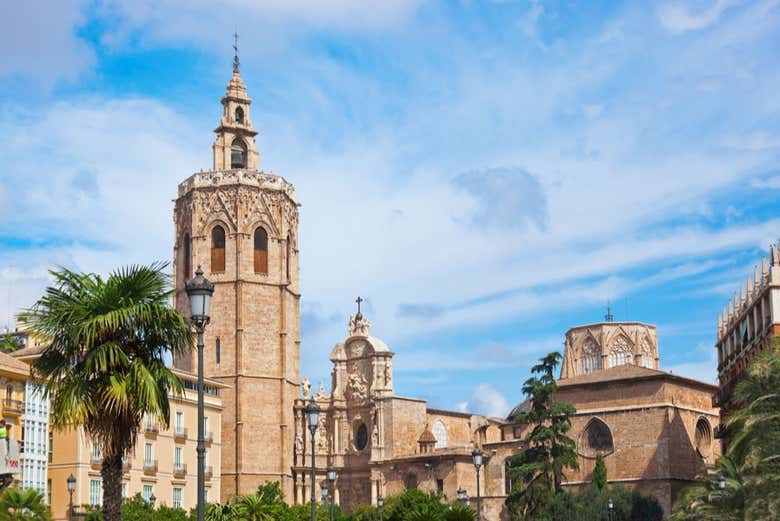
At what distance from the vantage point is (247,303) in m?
77.7

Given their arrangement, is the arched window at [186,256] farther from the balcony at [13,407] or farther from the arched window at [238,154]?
the balcony at [13,407]

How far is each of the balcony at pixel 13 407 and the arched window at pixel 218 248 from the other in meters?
31.6

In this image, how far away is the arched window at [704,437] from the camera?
6756cm

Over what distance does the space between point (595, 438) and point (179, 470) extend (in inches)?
914

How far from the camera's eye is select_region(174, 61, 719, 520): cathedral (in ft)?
248

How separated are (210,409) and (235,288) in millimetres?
10264

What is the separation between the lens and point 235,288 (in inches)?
3063

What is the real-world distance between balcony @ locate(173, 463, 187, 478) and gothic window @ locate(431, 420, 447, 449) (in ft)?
71.1

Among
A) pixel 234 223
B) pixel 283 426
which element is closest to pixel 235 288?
pixel 234 223

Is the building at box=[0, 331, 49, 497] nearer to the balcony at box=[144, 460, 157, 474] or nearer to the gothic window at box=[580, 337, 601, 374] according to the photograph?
the balcony at box=[144, 460, 157, 474]

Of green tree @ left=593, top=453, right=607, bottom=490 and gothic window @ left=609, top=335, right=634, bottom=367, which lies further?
gothic window @ left=609, top=335, right=634, bottom=367

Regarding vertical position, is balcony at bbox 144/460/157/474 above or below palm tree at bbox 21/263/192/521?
below

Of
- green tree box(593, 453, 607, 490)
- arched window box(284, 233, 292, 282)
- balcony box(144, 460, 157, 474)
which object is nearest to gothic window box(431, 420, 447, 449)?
arched window box(284, 233, 292, 282)

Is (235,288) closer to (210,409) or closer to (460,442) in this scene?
(210,409)
